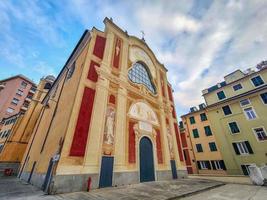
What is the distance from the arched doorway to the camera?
10.4 meters

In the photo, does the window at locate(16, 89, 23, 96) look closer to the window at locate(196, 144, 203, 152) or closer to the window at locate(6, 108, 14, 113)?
the window at locate(6, 108, 14, 113)

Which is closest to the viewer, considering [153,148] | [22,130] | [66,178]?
[66,178]

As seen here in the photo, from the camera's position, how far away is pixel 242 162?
1894cm

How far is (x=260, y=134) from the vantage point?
715 inches

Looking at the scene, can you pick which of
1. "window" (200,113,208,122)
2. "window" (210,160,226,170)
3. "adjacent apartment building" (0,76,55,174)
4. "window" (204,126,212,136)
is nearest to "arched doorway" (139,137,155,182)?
"window" (210,160,226,170)

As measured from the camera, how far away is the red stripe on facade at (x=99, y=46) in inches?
450

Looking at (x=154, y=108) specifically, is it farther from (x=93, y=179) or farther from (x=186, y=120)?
(x=186, y=120)

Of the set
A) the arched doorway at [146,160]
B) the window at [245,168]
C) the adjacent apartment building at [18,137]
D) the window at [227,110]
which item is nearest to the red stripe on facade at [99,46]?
the arched doorway at [146,160]

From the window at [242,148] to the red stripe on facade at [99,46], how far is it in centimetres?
2294

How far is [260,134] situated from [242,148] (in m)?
3.08

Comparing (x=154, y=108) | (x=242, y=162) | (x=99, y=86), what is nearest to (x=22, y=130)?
(x=99, y=86)

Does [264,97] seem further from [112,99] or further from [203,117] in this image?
[112,99]

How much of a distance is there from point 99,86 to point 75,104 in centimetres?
247

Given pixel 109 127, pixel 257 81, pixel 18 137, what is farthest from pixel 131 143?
pixel 18 137
